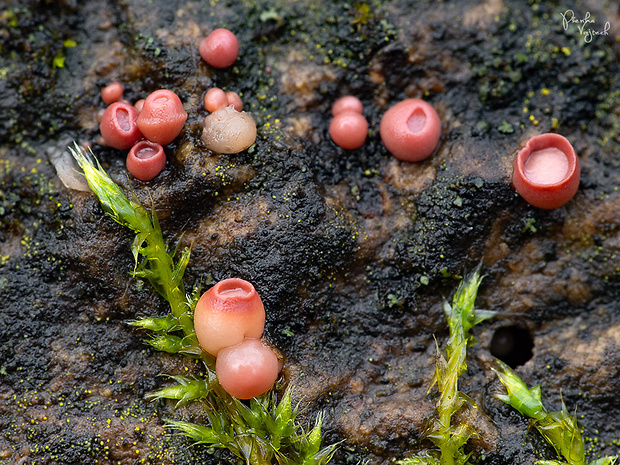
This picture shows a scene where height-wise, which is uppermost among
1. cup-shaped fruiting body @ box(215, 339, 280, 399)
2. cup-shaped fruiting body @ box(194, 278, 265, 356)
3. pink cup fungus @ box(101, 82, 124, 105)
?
pink cup fungus @ box(101, 82, 124, 105)

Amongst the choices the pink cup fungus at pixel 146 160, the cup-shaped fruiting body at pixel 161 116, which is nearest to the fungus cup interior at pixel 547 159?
the cup-shaped fruiting body at pixel 161 116

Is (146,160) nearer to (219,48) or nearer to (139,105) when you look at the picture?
(139,105)

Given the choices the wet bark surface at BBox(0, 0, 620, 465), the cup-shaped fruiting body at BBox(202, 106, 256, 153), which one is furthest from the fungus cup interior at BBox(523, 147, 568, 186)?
the cup-shaped fruiting body at BBox(202, 106, 256, 153)

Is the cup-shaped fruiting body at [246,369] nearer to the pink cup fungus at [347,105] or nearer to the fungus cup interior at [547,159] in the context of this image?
the pink cup fungus at [347,105]

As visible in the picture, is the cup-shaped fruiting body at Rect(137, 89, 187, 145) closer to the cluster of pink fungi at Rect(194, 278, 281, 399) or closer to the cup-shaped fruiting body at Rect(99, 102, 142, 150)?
the cup-shaped fruiting body at Rect(99, 102, 142, 150)

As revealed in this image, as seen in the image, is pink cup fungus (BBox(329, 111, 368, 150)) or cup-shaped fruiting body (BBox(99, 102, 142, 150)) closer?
cup-shaped fruiting body (BBox(99, 102, 142, 150))

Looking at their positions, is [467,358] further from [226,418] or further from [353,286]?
[226,418]
